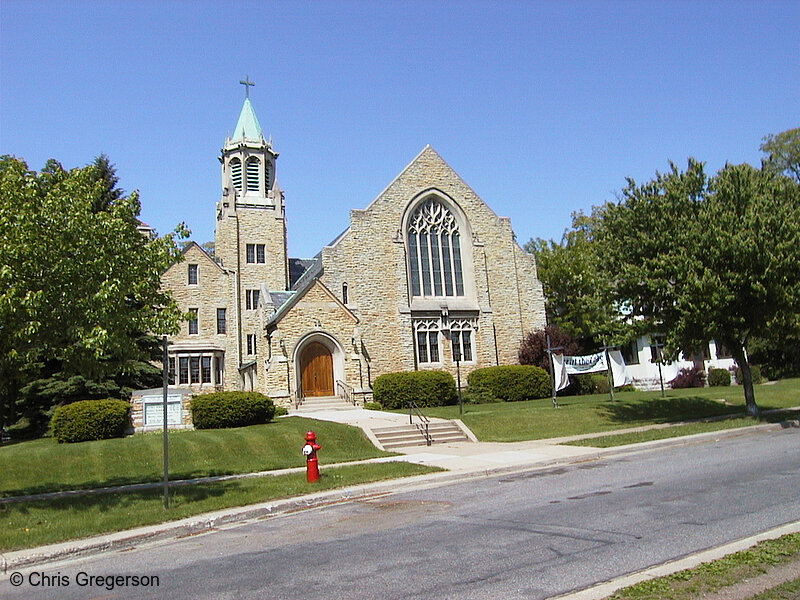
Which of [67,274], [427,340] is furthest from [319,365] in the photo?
[67,274]

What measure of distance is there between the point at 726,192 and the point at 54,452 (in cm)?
2002

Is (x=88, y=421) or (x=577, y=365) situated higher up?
(x=577, y=365)

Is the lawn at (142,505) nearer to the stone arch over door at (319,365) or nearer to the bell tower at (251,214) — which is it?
the stone arch over door at (319,365)

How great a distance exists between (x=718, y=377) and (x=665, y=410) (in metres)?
13.8

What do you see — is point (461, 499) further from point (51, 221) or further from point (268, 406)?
point (268, 406)

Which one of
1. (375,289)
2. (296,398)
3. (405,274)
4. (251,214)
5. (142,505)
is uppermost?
(251,214)

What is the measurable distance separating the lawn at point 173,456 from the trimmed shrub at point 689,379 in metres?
22.9

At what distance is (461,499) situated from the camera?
33.9 feet

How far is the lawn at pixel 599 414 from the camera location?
20312mm

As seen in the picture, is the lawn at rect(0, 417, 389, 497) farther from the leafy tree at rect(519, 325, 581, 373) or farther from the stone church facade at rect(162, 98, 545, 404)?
the leafy tree at rect(519, 325, 581, 373)

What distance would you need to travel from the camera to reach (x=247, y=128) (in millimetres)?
42625

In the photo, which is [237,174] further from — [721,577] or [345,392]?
[721,577]

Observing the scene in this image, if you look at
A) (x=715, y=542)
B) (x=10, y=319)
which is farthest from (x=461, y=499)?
(x=10, y=319)

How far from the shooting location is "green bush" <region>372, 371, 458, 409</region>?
97.2ft
